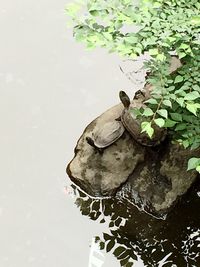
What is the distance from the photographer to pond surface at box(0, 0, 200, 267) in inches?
187

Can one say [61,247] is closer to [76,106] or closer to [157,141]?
[157,141]

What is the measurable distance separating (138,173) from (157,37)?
5.17 ft

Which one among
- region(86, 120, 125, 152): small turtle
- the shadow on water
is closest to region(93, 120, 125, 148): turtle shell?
region(86, 120, 125, 152): small turtle

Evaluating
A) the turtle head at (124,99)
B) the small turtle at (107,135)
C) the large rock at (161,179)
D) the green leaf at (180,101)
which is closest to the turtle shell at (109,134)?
the small turtle at (107,135)

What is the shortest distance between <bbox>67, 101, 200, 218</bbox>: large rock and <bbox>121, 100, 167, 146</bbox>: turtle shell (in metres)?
0.11

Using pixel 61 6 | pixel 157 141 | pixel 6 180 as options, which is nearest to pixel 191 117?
pixel 157 141

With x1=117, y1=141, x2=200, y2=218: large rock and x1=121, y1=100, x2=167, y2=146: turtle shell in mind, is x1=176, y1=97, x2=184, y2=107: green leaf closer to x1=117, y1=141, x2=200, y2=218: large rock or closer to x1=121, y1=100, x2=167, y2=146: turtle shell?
x1=121, y1=100, x2=167, y2=146: turtle shell

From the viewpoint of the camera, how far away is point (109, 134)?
4.90 meters

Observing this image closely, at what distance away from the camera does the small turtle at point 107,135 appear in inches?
193

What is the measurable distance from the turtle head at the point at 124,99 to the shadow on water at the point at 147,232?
895 mm

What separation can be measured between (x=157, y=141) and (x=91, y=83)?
1.48 m

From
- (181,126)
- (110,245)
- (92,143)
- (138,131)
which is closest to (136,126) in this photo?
(138,131)

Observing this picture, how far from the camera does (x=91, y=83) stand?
5.96 m

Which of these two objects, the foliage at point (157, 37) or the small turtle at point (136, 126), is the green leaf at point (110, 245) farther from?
the foliage at point (157, 37)
